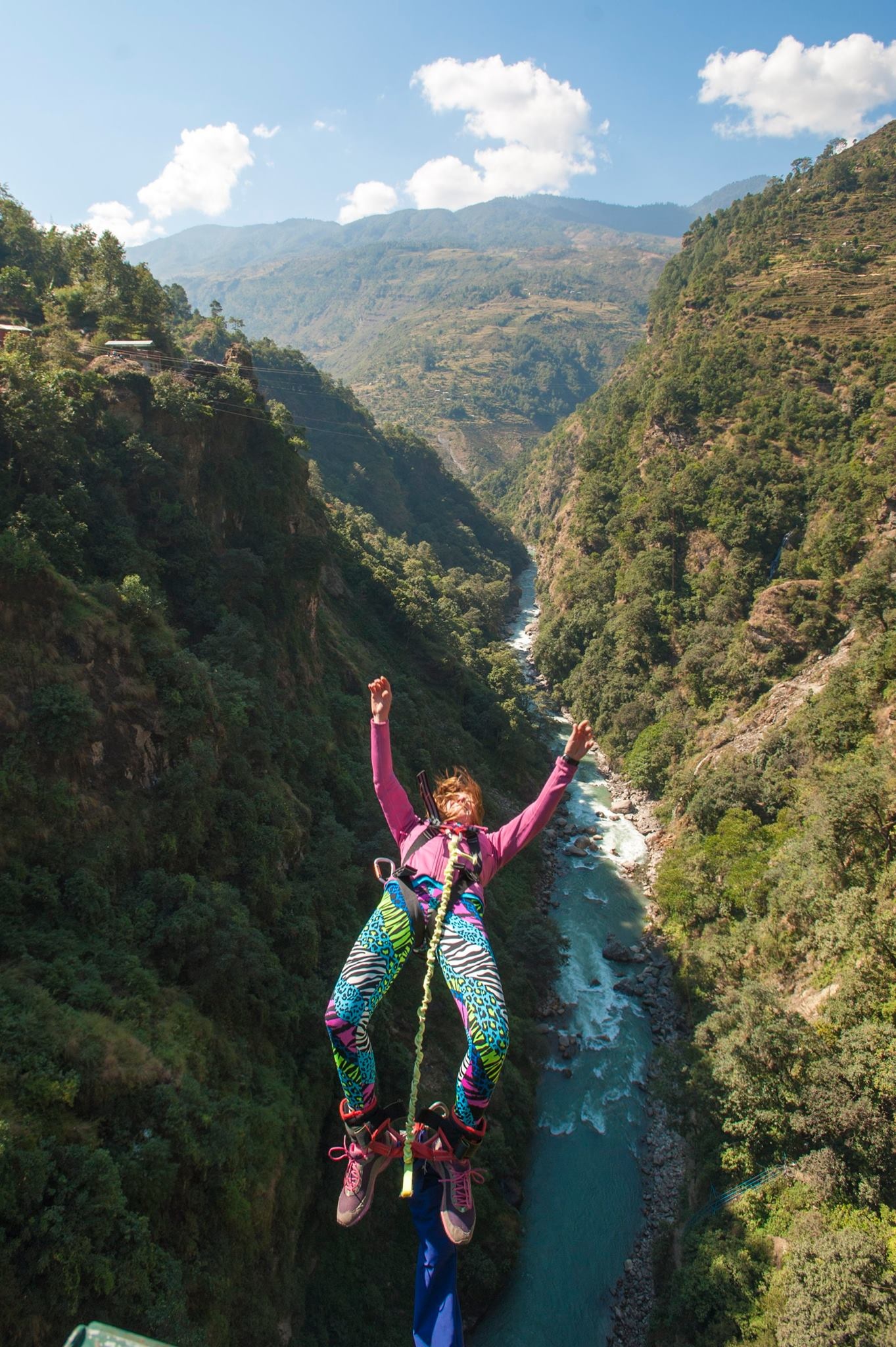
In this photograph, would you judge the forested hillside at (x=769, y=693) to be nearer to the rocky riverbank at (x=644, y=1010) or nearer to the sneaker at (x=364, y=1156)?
the rocky riverbank at (x=644, y=1010)

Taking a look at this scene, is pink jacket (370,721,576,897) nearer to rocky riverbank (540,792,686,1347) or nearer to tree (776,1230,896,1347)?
tree (776,1230,896,1347)

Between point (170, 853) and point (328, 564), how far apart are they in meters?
21.2

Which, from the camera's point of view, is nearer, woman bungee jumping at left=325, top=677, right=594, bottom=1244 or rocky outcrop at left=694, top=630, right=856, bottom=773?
woman bungee jumping at left=325, top=677, right=594, bottom=1244

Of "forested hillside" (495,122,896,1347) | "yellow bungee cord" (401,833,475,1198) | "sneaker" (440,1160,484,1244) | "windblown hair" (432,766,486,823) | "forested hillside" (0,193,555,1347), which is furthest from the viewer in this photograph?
"forested hillside" (495,122,896,1347)

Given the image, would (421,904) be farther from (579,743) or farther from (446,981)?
(579,743)

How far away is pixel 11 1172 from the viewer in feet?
21.6

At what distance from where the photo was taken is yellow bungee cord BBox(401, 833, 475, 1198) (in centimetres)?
328

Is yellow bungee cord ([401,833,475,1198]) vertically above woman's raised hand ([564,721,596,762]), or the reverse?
woman's raised hand ([564,721,596,762])

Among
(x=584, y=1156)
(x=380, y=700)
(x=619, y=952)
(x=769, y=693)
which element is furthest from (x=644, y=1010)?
(x=380, y=700)

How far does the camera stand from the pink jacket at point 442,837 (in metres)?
4.19

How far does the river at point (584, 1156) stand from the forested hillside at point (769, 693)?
1644mm

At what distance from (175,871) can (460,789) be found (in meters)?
9.65

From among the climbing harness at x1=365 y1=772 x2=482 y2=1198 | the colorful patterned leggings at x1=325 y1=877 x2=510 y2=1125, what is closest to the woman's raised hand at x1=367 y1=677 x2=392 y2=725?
the climbing harness at x1=365 y1=772 x2=482 y2=1198

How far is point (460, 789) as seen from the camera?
507cm
